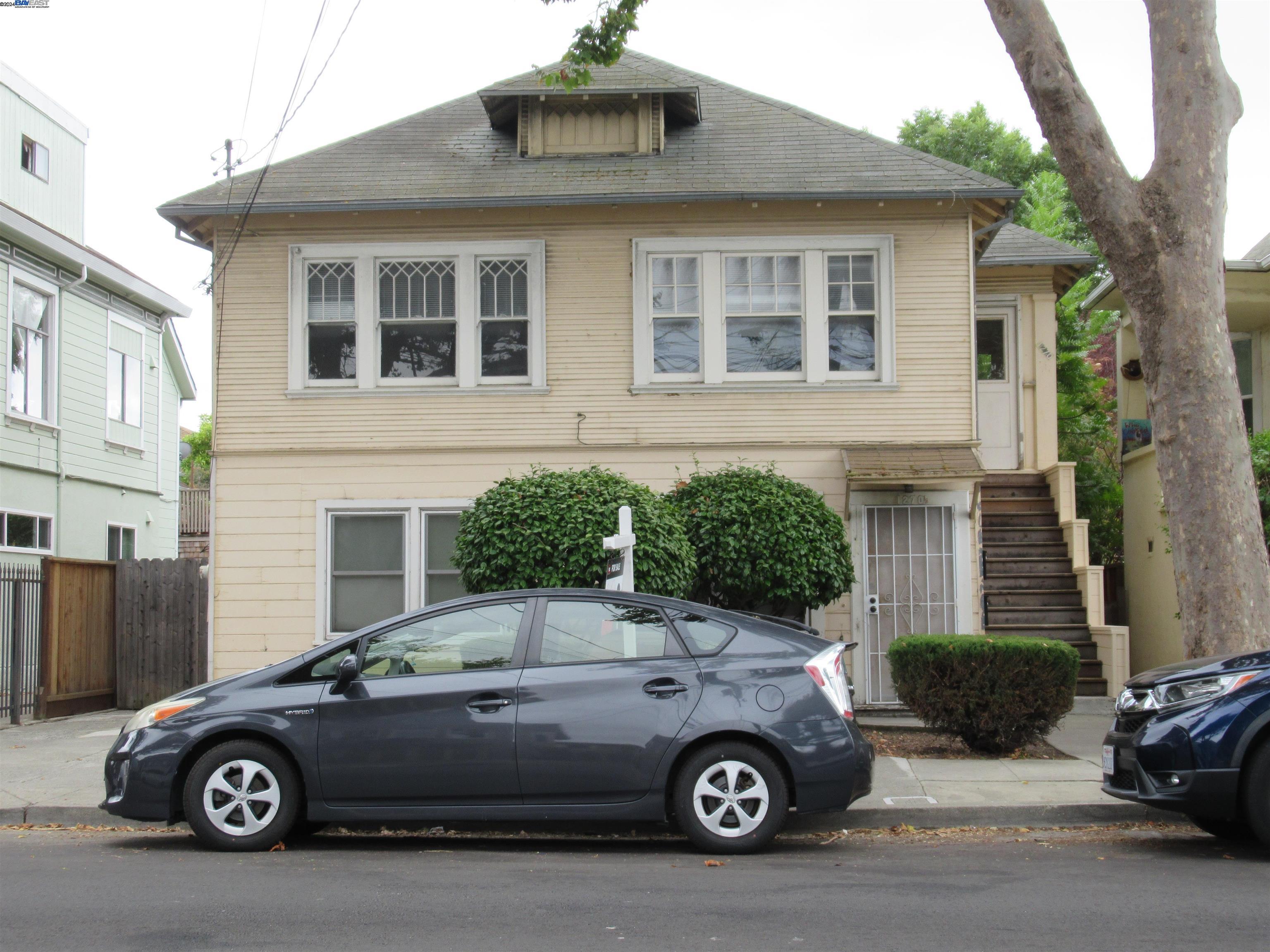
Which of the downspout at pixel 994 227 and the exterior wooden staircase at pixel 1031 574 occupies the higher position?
the downspout at pixel 994 227

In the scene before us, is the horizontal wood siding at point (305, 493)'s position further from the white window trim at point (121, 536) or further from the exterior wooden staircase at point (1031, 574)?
the white window trim at point (121, 536)

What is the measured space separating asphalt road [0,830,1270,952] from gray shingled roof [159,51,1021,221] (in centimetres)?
726

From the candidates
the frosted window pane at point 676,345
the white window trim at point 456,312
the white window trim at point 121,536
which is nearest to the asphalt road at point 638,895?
the white window trim at point 456,312

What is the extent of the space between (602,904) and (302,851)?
7.79ft

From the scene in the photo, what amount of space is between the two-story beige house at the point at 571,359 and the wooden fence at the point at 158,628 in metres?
3.32

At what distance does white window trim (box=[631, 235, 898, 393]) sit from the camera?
13250 millimetres

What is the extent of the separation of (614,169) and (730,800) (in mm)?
8415

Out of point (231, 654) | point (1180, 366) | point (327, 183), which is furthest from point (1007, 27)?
point (231, 654)

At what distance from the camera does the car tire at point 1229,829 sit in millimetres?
7609

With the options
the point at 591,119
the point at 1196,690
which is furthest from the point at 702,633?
the point at 591,119

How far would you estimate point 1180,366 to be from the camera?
9195mm

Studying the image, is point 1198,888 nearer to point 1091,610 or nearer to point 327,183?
point 1091,610

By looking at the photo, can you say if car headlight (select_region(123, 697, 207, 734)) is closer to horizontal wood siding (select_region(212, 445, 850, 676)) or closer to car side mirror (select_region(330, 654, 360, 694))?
car side mirror (select_region(330, 654, 360, 694))

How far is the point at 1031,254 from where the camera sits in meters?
16.1
